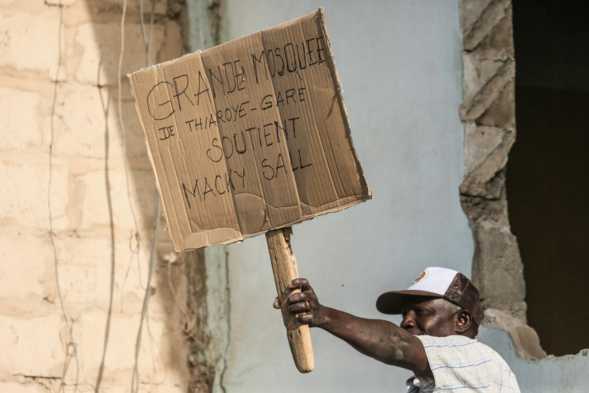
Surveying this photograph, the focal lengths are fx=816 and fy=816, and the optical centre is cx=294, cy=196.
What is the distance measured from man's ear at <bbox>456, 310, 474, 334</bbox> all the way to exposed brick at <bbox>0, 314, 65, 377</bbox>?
1.56m

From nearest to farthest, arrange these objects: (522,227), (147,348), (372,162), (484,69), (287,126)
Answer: (287,126)
(147,348)
(372,162)
(484,69)
(522,227)

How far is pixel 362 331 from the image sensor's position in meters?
2.17

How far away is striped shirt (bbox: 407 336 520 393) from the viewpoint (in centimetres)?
240

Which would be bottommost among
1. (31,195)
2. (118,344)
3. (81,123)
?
(118,344)

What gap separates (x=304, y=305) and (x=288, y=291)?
0.07 meters

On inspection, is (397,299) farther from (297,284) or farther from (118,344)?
(118,344)

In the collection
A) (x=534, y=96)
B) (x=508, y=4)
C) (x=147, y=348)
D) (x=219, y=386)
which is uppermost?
(x=508, y=4)

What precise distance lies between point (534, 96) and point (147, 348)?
2.49 meters

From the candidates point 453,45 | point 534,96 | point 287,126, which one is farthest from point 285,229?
point 534,96

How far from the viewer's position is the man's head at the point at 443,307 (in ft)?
8.84

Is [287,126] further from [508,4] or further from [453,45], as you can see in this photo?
[508,4]

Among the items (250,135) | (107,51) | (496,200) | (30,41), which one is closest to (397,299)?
(250,135)

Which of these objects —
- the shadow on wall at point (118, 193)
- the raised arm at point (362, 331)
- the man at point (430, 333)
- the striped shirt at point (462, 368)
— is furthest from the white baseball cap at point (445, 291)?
the shadow on wall at point (118, 193)

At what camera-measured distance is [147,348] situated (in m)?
3.32
